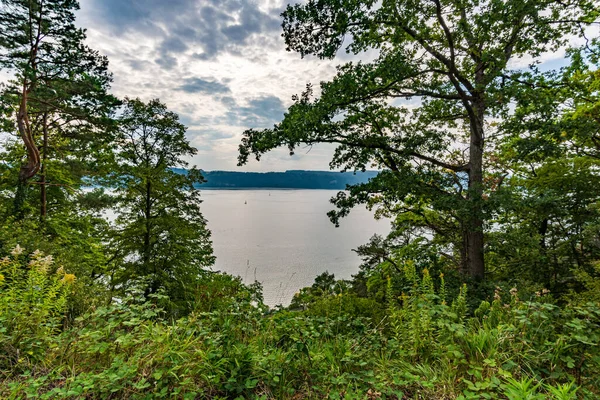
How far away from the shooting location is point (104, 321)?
2.34 metres

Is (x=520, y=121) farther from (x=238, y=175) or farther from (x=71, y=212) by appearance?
(x=238, y=175)

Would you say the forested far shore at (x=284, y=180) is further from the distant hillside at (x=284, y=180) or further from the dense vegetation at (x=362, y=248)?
the dense vegetation at (x=362, y=248)

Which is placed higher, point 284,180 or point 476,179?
point 284,180

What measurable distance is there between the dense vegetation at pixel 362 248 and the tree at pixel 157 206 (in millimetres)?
92

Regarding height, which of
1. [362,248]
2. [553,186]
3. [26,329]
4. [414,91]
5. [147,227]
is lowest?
[362,248]

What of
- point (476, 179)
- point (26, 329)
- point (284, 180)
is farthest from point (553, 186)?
point (284, 180)

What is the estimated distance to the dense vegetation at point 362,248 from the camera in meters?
1.96

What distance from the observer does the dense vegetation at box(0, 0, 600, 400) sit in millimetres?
1959

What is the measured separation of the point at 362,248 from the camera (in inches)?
426

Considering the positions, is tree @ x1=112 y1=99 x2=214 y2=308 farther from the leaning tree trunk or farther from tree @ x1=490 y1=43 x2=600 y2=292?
tree @ x1=490 y1=43 x2=600 y2=292

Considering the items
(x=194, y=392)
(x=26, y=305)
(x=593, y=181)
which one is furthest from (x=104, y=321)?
(x=593, y=181)

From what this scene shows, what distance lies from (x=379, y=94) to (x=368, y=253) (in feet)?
21.1

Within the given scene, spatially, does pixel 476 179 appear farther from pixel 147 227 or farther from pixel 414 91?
pixel 147 227

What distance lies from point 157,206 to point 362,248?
28.7 ft
